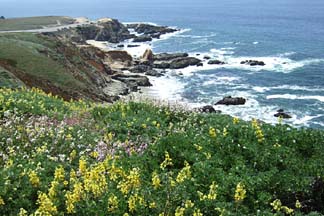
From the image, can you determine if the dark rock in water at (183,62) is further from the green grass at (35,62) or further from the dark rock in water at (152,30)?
the dark rock in water at (152,30)

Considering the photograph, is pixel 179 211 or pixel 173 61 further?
pixel 173 61

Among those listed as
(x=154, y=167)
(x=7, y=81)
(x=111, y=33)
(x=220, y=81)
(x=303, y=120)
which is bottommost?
(x=303, y=120)

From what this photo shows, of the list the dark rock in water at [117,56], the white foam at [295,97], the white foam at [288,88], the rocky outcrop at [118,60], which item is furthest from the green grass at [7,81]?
the dark rock in water at [117,56]

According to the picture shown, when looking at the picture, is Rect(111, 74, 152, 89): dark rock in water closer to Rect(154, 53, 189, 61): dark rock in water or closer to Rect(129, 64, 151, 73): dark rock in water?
Rect(129, 64, 151, 73): dark rock in water

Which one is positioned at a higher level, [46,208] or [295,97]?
[46,208]

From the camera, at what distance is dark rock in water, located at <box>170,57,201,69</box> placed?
66.8m

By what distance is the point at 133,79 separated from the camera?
2178 inches

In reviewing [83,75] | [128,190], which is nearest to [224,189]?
[128,190]

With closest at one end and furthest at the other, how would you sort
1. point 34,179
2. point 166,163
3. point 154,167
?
1. point 34,179
2. point 166,163
3. point 154,167

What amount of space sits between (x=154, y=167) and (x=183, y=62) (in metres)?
59.4

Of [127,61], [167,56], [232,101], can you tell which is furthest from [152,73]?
[232,101]

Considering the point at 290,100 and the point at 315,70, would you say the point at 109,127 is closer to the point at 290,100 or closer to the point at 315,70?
the point at 290,100

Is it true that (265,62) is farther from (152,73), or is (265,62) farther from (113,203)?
(113,203)

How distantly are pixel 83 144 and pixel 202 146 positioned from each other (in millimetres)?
2920
